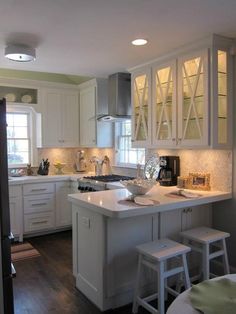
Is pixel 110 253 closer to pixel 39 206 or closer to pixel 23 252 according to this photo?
pixel 23 252

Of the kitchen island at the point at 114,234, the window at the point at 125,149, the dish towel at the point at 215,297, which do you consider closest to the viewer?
the dish towel at the point at 215,297

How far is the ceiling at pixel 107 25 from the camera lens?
2109 millimetres

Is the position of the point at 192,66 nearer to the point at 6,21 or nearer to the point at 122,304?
the point at 6,21

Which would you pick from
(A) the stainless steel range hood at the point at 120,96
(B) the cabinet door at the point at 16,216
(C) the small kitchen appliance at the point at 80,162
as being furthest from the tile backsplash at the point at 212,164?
(B) the cabinet door at the point at 16,216

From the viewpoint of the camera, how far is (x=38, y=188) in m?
4.53

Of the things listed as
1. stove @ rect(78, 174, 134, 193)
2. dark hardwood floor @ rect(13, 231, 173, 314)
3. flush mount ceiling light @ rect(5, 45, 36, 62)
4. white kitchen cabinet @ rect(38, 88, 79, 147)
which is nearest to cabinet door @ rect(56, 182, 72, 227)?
stove @ rect(78, 174, 134, 193)

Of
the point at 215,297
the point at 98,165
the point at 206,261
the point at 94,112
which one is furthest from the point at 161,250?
the point at 94,112

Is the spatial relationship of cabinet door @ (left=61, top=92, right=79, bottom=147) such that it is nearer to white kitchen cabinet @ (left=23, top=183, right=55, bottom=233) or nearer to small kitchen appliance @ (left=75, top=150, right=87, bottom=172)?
small kitchen appliance @ (left=75, top=150, right=87, bottom=172)

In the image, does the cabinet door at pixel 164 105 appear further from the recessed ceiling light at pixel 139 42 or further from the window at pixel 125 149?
the window at pixel 125 149

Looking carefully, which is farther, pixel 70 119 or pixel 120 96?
pixel 70 119

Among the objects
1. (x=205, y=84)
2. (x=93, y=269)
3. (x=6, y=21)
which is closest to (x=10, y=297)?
(x=93, y=269)

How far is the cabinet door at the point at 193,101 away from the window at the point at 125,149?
1.49 meters

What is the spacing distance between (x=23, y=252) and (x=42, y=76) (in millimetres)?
2877

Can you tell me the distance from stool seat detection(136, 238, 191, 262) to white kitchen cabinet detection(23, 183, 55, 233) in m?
2.57
